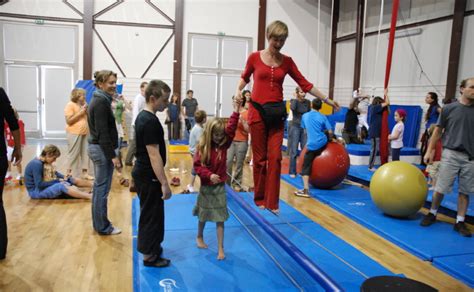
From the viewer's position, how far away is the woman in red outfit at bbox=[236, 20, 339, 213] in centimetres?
292

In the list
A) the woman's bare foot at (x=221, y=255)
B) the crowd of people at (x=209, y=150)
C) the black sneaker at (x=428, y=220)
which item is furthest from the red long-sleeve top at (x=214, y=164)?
the black sneaker at (x=428, y=220)

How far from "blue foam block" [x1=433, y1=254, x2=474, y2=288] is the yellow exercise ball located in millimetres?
1038

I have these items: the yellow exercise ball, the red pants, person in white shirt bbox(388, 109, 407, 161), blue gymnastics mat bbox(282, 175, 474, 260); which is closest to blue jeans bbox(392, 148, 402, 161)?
person in white shirt bbox(388, 109, 407, 161)

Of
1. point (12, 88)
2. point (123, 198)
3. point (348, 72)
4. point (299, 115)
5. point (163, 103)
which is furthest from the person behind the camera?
point (348, 72)

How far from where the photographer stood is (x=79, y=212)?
4.80m

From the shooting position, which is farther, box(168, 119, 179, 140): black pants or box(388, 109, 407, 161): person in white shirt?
box(168, 119, 179, 140): black pants

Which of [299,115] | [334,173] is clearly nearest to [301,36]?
[299,115]

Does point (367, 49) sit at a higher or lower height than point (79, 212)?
higher

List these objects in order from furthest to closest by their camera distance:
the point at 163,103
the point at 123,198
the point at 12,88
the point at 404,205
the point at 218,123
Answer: the point at 12,88
the point at 123,198
the point at 404,205
the point at 218,123
the point at 163,103

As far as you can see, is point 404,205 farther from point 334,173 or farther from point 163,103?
point 163,103

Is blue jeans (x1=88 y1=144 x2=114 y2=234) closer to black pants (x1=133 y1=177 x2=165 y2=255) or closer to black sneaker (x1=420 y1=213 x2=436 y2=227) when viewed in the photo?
black pants (x1=133 y1=177 x2=165 y2=255)

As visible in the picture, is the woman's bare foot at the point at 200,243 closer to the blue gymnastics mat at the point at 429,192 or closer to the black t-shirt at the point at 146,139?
the black t-shirt at the point at 146,139

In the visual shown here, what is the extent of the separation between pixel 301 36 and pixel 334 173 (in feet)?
28.8

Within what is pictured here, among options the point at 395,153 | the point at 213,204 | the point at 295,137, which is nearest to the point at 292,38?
the point at 395,153
